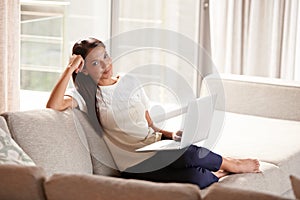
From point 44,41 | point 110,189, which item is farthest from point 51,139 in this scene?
point 44,41

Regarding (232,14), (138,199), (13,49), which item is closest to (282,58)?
(232,14)

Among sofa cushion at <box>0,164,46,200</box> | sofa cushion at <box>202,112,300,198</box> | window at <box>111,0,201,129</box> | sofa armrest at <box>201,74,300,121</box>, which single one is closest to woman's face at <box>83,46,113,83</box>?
sofa cushion at <box>202,112,300,198</box>

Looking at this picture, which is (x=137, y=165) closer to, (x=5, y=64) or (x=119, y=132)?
(x=119, y=132)

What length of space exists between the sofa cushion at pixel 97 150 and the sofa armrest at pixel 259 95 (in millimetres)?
1727

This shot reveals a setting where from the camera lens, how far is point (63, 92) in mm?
3434

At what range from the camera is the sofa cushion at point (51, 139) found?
3150 millimetres

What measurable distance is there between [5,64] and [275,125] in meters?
1.81

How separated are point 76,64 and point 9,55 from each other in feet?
2.77

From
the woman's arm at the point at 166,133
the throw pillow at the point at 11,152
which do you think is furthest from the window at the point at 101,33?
the throw pillow at the point at 11,152

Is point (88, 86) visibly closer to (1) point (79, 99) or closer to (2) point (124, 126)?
(1) point (79, 99)

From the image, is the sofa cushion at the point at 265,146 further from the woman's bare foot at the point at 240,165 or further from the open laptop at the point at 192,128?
the open laptop at the point at 192,128

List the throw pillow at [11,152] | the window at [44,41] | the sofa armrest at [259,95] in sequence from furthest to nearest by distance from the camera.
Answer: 1. the window at [44,41]
2. the sofa armrest at [259,95]
3. the throw pillow at [11,152]

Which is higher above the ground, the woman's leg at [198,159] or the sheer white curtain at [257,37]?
the sheer white curtain at [257,37]

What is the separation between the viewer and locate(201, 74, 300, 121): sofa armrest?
4906 mm
